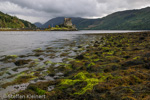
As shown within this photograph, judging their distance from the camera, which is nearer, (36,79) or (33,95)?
(33,95)

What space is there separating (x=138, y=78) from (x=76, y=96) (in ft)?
14.1

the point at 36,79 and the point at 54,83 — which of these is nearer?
the point at 54,83

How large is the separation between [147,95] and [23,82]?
844 cm

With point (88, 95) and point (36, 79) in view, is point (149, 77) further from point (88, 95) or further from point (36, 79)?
point (36, 79)

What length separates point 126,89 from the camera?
5.92m

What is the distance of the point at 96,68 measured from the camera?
11.0 meters

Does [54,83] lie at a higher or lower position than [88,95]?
lower

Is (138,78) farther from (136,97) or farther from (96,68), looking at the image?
(96,68)

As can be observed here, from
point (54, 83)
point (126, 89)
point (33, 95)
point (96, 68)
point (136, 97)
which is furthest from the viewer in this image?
point (96, 68)

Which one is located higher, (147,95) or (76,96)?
(147,95)

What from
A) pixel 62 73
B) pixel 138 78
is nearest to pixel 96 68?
pixel 62 73

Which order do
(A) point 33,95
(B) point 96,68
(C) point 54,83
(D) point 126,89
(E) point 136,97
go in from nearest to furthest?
(E) point 136,97 < (D) point 126,89 < (A) point 33,95 < (C) point 54,83 < (B) point 96,68

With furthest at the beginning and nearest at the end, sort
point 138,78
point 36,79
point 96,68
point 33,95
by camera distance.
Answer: point 96,68, point 36,79, point 138,78, point 33,95

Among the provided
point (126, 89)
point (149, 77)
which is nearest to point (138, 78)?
point (149, 77)
